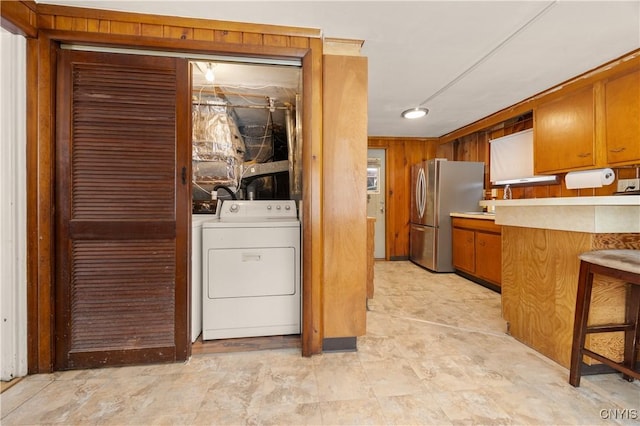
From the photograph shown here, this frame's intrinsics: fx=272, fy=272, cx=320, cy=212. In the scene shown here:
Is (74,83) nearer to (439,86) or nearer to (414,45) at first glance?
(414,45)

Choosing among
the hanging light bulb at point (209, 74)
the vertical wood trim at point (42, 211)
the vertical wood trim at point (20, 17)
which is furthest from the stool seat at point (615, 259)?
the vertical wood trim at point (20, 17)

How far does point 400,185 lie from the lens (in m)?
4.80

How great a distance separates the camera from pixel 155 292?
1674 millimetres

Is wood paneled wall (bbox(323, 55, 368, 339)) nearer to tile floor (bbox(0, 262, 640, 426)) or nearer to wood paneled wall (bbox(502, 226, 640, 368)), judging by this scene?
tile floor (bbox(0, 262, 640, 426))

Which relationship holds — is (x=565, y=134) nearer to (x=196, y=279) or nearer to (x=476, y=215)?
(x=476, y=215)

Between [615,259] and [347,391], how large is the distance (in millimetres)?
1473

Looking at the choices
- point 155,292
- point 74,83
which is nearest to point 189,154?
point 74,83

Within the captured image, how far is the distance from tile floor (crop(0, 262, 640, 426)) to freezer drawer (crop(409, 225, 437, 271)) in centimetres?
206

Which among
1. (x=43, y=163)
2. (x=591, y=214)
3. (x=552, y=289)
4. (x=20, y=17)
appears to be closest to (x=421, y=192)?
(x=552, y=289)

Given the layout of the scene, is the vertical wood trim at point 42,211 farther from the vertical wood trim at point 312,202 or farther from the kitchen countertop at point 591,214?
the kitchen countertop at point 591,214

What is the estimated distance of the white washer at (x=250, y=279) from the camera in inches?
75.4

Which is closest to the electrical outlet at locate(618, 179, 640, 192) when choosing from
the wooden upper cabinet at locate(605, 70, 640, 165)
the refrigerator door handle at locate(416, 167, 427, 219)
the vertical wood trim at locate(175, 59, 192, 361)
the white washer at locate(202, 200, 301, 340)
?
the wooden upper cabinet at locate(605, 70, 640, 165)

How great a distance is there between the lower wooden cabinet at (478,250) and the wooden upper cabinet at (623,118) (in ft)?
3.80

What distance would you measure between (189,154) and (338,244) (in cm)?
111
